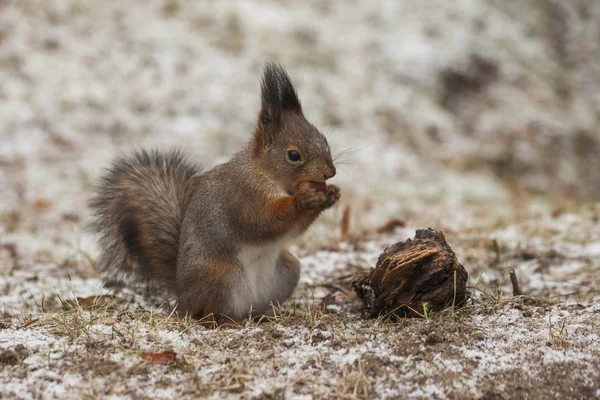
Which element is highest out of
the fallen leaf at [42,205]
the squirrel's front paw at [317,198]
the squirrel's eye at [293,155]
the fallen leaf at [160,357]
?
the squirrel's eye at [293,155]

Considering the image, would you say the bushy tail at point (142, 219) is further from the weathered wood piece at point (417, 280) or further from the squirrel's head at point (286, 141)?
the weathered wood piece at point (417, 280)

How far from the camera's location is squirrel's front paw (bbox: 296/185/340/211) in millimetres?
2721

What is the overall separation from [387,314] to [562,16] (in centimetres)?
751

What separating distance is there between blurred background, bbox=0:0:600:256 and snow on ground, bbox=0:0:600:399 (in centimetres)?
2

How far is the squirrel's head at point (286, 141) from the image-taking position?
2.89 m

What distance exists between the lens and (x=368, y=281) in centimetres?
290

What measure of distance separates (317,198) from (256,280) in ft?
1.82

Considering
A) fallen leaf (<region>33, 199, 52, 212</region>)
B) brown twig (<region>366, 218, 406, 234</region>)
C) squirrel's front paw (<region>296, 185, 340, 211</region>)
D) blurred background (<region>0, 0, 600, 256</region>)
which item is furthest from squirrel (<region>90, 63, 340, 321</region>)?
fallen leaf (<region>33, 199, 52, 212</region>)

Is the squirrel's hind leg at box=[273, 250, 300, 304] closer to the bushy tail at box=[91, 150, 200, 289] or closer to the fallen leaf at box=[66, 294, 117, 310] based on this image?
the bushy tail at box=[91, 150, 200, 289]

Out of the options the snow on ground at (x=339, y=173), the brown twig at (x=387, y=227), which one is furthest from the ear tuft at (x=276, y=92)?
the brown twig at (x=387, y=227)

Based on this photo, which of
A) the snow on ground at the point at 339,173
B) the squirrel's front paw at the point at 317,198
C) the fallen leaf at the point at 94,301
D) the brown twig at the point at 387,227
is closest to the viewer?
the snow on ground at the point at 339,173

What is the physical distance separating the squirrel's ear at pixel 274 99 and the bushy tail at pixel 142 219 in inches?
24.4

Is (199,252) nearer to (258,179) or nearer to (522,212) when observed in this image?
(258,179)

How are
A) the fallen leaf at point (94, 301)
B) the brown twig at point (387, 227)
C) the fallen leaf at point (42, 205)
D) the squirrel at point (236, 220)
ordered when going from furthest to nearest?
the fallen leaf at point (42, 205) → the brown twig at point (387, 227) → the fallen leaf at point (94, 301) → the squirrel at point (236, 220)
